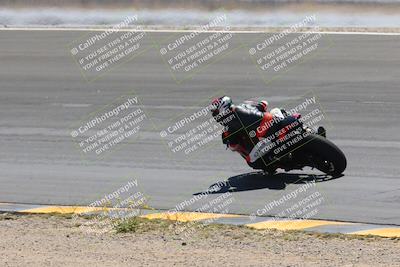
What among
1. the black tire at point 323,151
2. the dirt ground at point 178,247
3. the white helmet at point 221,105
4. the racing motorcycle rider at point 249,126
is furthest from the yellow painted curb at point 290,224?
the white helmet at point 221,105

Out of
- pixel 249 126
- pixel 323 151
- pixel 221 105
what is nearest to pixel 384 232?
pixel 323 151

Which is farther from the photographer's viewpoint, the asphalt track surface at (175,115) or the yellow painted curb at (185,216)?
the asphalt track surface at (175,115)

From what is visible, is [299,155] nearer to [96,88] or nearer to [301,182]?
[301,182]

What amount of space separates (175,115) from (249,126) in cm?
441

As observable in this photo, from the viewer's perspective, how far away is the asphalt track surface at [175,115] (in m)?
12.3

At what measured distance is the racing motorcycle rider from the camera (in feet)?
41.4

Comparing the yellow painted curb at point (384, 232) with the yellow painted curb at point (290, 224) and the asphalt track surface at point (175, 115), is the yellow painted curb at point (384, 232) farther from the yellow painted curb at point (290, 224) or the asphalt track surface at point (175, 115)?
the yellow painted curb at point (290, 224)

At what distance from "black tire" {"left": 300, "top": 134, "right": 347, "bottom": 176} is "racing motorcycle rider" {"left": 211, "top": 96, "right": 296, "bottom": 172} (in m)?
0.37

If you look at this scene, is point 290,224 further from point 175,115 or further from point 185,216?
point 175,115

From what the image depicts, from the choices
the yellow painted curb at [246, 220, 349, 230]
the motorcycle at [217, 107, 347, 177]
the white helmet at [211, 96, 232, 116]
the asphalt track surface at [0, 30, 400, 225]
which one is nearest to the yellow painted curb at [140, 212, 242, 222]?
the asphalt track surface at [0, 30, 400, 225]

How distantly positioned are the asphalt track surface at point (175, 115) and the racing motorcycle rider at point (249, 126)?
0.39 m

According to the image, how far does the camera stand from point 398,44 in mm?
22656

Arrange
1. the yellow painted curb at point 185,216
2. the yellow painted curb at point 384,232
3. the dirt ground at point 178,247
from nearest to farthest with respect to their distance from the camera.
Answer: the dirt ground at point 178,247 < the yellow painted curb at point 384,232 < the yellow painted curb at point 185,216

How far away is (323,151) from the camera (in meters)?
12.4
